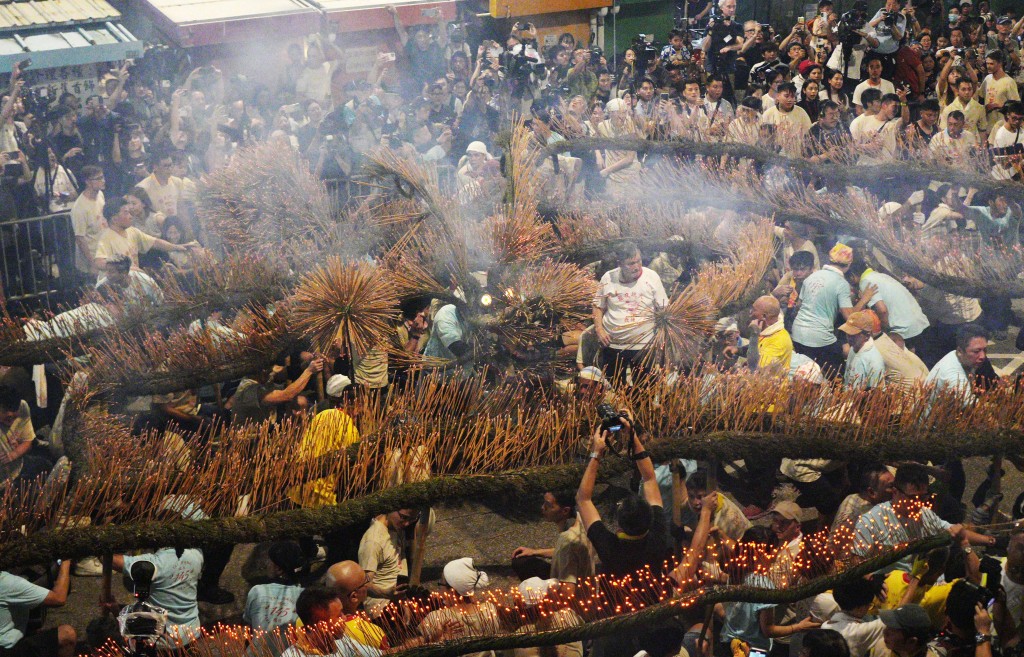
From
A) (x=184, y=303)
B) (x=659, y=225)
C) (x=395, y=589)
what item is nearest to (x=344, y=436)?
(x=395, y=589)

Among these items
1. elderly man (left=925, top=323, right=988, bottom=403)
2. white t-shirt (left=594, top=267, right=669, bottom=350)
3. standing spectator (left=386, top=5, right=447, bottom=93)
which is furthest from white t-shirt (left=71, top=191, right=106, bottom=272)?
standing spectator (left=386, top=5, right=447, bottom=93)

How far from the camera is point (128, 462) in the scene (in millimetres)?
4527

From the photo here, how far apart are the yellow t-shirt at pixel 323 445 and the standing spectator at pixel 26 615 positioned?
1270mm

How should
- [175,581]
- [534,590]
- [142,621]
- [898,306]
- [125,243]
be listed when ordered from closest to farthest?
[142,621]
[534,590]
[175,581]
[898,306]
[125,243]

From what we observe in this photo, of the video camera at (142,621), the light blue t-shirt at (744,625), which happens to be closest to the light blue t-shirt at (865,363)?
the light blue t-shirt at (744,625)

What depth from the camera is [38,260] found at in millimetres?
8766

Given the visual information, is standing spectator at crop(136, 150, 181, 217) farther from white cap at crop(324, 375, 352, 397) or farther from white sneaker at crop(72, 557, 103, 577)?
white sneaker at crop(72, 557, 103, 577)

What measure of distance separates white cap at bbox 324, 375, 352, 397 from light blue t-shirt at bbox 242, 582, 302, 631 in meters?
1.74

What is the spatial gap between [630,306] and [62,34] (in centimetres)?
929

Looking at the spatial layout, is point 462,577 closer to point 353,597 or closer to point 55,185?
point 353,597

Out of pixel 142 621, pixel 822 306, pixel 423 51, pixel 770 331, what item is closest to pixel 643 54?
pixel 423 51

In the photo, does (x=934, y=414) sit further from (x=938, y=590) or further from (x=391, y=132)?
(x=391, y=132)

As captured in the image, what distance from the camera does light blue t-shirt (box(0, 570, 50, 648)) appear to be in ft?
16.2

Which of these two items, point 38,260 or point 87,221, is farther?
point 87,221
